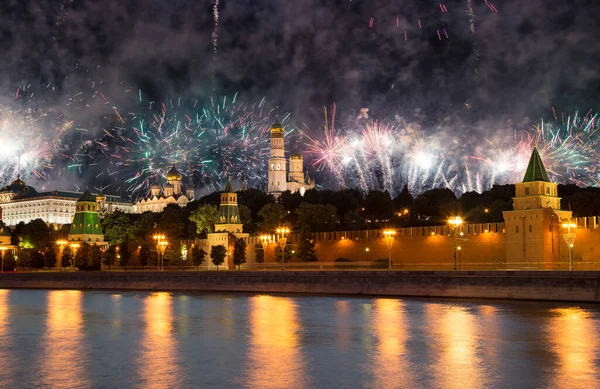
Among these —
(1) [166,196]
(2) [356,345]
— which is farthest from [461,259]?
(1) [166,196]

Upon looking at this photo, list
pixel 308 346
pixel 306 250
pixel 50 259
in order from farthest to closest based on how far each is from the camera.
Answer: pixel 50 259
pixel 306 250
pixel 308 346

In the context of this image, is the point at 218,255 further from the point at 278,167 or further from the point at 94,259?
the point at 278,167

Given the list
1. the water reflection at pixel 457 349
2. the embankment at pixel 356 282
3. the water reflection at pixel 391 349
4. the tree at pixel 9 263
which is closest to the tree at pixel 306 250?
the embankment at pixel 356 282

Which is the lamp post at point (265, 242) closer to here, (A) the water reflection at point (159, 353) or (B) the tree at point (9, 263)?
(B) the tree at point (9, 263)

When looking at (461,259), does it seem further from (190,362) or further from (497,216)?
(190,362)

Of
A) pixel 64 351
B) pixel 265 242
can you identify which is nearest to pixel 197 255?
pixel 265 242

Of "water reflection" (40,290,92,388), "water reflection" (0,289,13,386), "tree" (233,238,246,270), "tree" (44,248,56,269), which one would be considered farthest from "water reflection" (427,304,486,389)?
"tree" (44,248,56,269)
